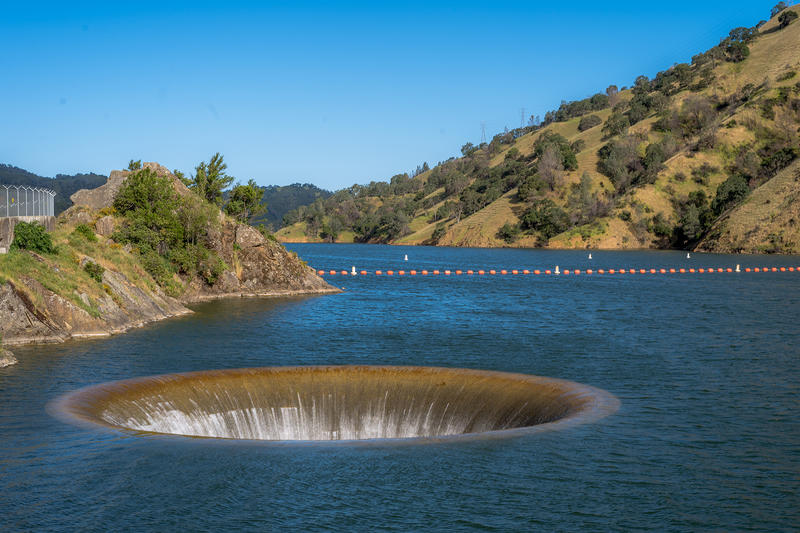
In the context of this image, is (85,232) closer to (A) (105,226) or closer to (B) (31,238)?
(A) (105,226)

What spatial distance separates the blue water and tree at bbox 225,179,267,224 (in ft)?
122

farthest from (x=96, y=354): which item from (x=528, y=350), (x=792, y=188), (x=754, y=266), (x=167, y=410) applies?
(x=792, y=188)

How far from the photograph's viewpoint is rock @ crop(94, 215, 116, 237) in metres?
60.4

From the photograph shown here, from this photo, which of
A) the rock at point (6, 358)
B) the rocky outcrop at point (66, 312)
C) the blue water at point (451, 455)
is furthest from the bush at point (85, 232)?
the rock at point (6, 358)

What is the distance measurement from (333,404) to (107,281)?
84.9ft

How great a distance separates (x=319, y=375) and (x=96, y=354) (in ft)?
43.8

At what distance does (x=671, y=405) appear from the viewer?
93.2ft

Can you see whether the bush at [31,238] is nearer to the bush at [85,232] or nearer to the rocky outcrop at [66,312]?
the rocky outcrop at [66,312]

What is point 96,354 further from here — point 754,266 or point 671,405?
point 754,266

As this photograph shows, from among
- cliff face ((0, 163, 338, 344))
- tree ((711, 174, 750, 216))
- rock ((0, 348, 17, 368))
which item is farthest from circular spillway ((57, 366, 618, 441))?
tree ((711, 174, 750, 216))

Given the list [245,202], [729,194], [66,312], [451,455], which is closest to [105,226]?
[66,312]

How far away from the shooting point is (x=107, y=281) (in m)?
49.5

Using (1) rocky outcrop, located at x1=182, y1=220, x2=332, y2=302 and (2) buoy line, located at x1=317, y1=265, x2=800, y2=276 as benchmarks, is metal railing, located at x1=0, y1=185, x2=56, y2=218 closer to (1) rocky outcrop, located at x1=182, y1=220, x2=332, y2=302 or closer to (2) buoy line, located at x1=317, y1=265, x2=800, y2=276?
(1) rocky outcrop, located at x1=182, y1=220, x2=332, y2=302

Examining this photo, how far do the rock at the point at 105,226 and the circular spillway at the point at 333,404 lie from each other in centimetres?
3315
